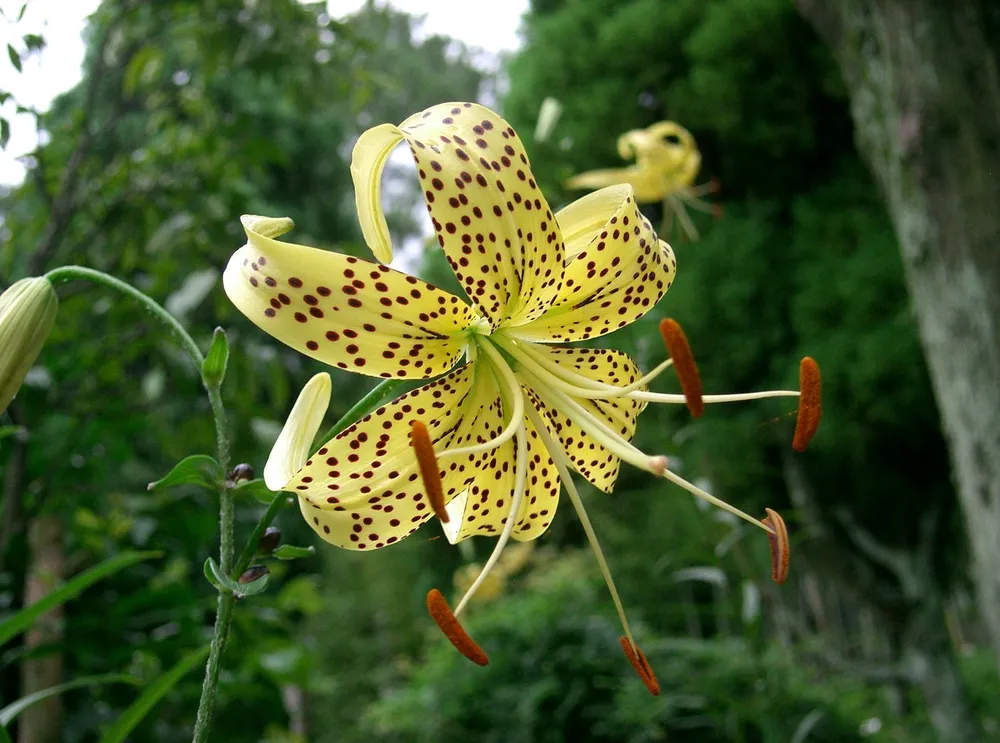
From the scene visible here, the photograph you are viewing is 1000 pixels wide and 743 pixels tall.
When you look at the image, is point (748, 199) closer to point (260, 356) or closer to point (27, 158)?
point (260, 356)

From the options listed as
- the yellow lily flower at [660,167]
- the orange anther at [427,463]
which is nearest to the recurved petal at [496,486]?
the orange anther at [427,463]

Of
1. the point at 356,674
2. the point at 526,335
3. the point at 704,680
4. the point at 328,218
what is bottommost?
the point at 356,674

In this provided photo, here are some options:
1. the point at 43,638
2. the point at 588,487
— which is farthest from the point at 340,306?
the point at 588,487

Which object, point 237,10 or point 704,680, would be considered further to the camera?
point 704,680

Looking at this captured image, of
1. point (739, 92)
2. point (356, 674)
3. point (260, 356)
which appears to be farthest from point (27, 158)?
point (356, 674)

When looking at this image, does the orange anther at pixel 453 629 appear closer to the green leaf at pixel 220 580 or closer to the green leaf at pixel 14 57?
the green leaf at pixel 220 580

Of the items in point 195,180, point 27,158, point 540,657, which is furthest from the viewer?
point 540,657
